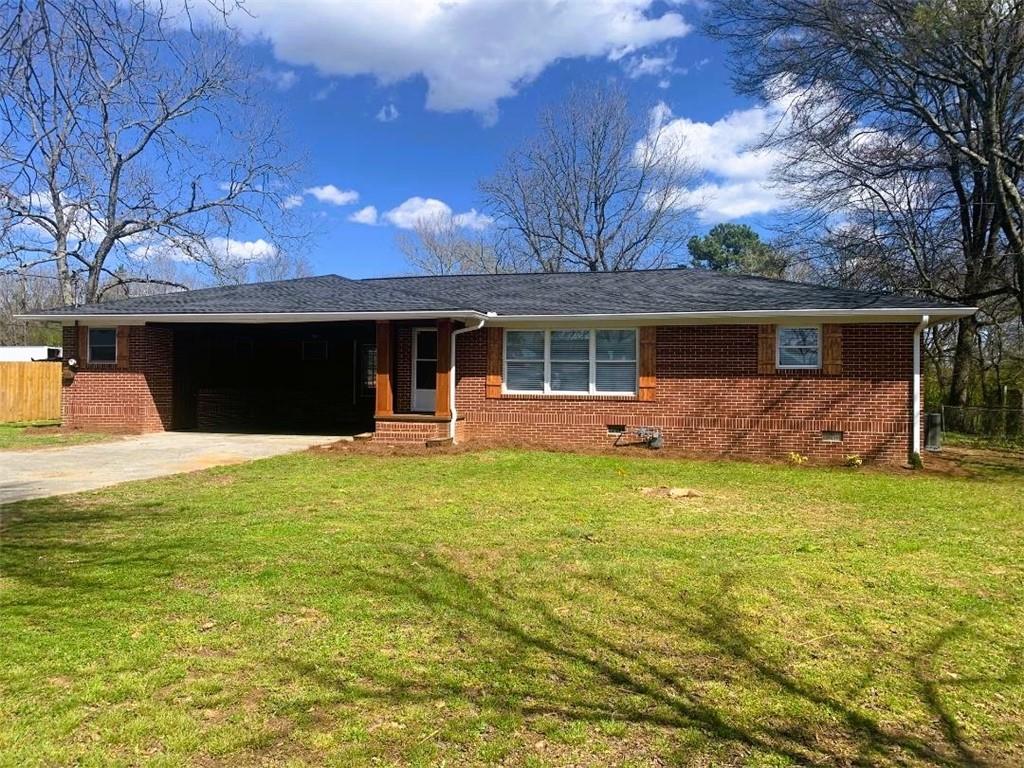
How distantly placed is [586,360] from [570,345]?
17.1 inches

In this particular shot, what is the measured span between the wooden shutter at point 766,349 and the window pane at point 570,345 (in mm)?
3177

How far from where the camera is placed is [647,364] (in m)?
13.1

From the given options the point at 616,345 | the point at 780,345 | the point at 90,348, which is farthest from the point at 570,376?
the point at 90,348

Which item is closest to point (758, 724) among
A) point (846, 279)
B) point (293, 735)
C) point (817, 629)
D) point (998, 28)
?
point (817, 629)

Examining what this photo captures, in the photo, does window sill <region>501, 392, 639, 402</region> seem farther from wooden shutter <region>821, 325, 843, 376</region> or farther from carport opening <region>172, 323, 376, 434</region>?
carport opening <region>172, 323, 376, 434</region>

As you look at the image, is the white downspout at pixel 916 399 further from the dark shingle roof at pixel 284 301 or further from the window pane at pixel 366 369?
the window pane at pixel 366 369

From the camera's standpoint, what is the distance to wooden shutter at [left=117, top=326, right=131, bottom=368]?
15117mm

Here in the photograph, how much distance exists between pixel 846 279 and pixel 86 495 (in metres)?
20.7

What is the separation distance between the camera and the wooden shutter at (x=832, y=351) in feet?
40.3

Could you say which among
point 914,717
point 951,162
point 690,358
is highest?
point 951,162

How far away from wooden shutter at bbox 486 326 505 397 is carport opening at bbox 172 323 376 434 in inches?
184

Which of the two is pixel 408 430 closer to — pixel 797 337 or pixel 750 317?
pixel 750 317

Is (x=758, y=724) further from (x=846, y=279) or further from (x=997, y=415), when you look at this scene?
(x=846, y=279)

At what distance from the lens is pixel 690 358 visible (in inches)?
510
